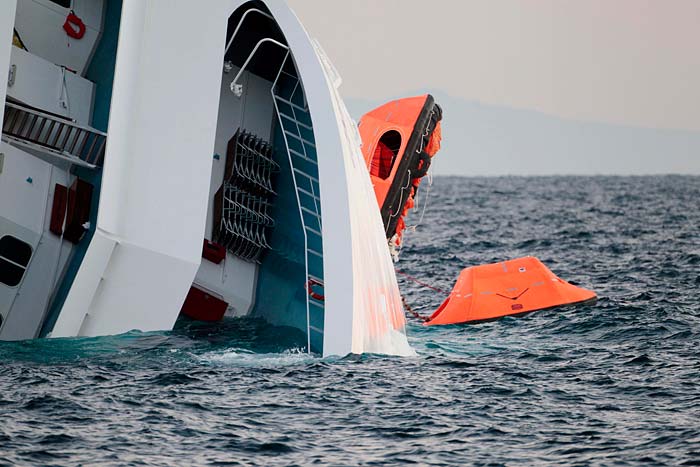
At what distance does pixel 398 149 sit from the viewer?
18969 millimetres

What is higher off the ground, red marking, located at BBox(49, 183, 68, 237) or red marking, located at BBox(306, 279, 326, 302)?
red marking, located at BBox(49, 183, 68, 237)

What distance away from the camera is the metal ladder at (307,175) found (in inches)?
504

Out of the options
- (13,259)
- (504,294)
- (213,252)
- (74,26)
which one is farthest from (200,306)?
(504,294)

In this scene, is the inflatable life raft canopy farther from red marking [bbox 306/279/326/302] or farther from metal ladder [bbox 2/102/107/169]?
metal ladder [bbox 2/102/107/169]

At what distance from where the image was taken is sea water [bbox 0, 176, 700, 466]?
8773mm

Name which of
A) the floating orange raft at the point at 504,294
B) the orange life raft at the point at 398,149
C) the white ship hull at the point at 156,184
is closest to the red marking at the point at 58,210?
the white ship hull at the point at 156,184

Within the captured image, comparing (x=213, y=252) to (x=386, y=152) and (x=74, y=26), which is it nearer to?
(x=74, y=26)

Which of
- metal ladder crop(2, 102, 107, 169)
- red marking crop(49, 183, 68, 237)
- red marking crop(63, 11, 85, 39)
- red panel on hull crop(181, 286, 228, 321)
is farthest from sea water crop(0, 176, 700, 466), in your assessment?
red marking crop(63, 11, 85, 39)

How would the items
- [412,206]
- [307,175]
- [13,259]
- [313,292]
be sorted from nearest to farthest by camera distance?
[13,259]
[307,175]
[313,292]
[412,206]

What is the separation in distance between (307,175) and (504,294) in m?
5.53

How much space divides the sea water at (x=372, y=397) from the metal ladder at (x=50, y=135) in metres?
2.08

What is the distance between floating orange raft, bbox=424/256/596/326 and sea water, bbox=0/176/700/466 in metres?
0.31

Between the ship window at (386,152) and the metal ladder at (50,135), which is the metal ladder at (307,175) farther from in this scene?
the ship window at (386,152)

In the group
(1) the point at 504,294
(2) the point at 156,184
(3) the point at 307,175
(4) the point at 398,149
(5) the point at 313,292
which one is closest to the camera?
(2) the point at 156,184
